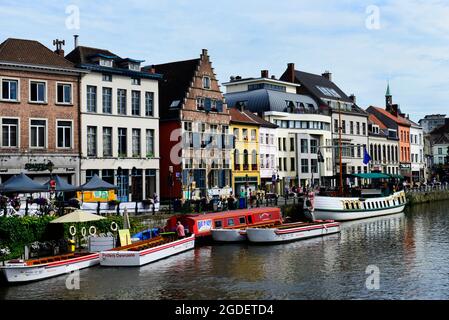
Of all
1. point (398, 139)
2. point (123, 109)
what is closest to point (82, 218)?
point (123, 109)

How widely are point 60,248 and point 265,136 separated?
4156 cm

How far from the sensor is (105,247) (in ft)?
103

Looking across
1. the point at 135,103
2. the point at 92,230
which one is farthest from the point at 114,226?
the point at 135,103

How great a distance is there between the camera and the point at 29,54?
153ft

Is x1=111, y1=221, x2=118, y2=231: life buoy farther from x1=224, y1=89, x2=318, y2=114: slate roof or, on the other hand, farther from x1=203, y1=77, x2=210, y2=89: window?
x1=224, y1=89, x2=318, y2=114: slate roof

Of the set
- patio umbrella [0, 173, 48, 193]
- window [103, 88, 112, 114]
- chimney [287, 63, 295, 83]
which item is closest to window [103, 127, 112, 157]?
window [103, 88, 112, 114]

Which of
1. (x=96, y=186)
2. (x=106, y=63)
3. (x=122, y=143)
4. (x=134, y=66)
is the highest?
(x=134, y=66)

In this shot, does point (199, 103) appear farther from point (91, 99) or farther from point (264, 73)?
point (264, 73)

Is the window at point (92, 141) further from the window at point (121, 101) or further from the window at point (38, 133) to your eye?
the window at point (38, 133)

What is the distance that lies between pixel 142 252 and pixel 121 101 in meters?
25.2

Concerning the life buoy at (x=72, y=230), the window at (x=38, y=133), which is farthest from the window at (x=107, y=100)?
the life buoy at (x=72, y=230)

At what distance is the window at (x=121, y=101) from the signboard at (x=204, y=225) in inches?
657

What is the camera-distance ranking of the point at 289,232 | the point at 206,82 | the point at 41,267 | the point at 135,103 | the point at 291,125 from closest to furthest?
1. the point at 41,267
2. the point at 289,232
3. the point at 135,103
4. the point at 206,82
5. the point at 291,125
